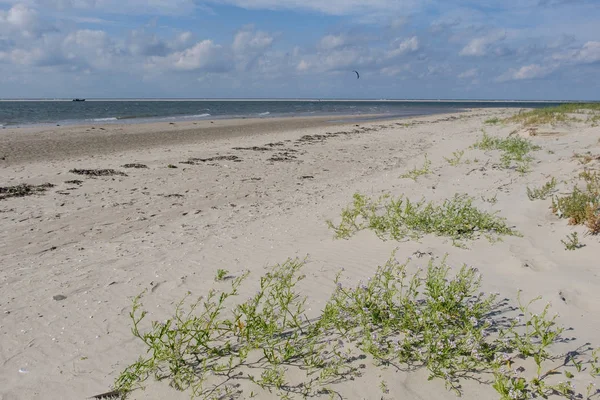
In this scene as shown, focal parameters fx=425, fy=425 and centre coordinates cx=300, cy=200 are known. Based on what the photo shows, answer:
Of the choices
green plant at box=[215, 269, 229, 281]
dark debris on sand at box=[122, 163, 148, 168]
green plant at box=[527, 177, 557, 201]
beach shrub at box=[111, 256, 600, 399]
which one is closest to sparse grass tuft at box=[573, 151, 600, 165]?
green plant at box=[527, 177, 557, 201]

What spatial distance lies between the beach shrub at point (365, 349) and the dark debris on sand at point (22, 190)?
7.20 metres

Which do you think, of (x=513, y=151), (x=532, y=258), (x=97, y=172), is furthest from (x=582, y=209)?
(x=97, y=172)

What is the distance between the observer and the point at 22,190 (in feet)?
31.2

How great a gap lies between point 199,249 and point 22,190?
616cm

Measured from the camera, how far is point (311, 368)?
3.00 meters

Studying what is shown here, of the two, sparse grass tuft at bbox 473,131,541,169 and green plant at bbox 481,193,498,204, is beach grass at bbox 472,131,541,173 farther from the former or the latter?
green plant at bbox 481,193,498,204

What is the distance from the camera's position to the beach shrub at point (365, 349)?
2.82m

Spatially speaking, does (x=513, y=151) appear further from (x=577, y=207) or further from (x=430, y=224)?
(x=430, y=224)

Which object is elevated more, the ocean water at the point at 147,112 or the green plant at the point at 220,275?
the ocean water at the point at 147,112

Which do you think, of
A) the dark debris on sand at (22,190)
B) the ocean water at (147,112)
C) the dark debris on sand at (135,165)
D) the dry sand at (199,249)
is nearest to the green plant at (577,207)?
the dry sand at (199,249)

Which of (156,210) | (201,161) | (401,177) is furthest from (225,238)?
(201,161)

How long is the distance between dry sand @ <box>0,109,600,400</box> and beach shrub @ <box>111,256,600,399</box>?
0.14 meters

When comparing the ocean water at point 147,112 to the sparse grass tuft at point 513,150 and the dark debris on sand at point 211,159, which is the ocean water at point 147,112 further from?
the sparse grass tuft at point 513,150

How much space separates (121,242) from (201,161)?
757 centimetres
